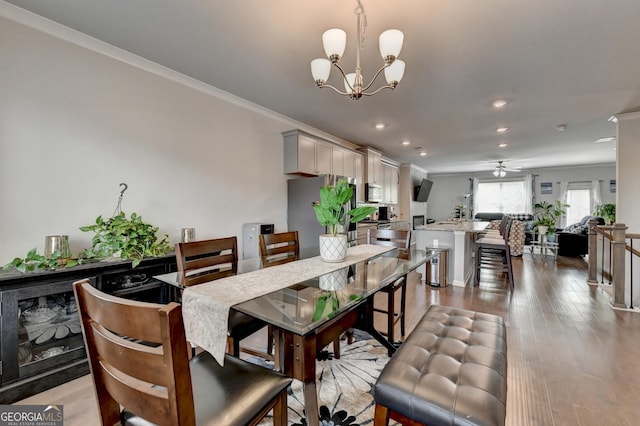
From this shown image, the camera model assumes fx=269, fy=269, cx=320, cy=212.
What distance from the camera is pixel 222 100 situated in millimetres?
3117

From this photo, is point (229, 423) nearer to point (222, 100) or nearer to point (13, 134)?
point (13, 134)

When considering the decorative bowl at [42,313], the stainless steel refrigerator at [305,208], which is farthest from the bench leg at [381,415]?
the stainless steel refrigerator at [305,208]

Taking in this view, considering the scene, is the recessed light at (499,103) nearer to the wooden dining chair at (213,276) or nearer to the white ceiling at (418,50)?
the white ceiling at (418,50)

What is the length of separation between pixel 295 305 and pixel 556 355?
2315 millimetres

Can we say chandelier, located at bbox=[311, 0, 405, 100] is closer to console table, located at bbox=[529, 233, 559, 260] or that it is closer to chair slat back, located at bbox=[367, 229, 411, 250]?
chair slat back, located at bbox=[367, 229, 411, 250]

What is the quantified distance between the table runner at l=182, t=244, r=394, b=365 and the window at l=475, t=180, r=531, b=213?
959 cm

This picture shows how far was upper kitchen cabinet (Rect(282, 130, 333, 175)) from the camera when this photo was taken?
12.5 feet

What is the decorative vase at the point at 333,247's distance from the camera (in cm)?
185

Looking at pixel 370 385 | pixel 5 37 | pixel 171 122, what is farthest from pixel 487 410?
pixel 5 37

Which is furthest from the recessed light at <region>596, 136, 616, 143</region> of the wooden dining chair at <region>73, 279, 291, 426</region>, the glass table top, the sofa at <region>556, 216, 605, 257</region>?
the wooden dining chair at <region>73, 279, 291, 426</region>

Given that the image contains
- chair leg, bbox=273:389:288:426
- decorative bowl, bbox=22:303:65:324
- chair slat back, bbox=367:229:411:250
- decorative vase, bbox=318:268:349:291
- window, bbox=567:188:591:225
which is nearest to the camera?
chair leg, bbox=273:389:288:426

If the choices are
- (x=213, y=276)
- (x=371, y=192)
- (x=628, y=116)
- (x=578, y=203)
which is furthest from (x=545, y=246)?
(x=213, y=276)

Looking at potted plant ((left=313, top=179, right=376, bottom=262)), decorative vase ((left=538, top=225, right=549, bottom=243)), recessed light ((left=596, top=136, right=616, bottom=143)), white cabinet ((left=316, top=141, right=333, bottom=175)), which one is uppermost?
recessed light ((left=596, top=136, right=616, bottom=143))

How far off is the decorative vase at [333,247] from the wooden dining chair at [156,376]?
36.1 inches
